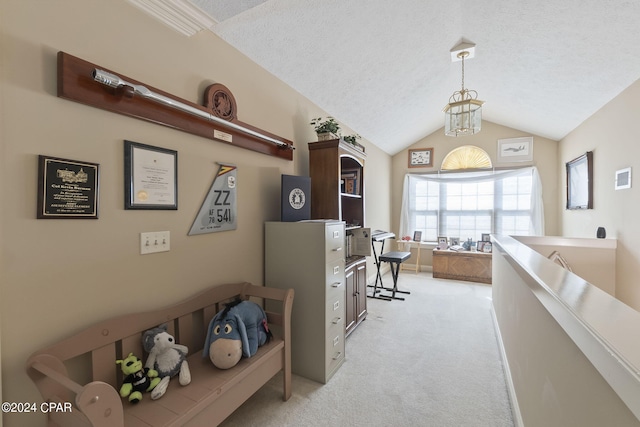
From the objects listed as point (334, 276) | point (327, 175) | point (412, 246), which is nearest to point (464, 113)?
point (327, 175)

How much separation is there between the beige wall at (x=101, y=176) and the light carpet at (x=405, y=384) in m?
0.94

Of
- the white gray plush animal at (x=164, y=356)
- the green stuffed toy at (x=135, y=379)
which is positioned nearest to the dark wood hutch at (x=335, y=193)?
the white gray plush animal at (x=164, y=356)

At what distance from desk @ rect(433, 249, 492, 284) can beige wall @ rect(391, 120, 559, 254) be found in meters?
0.60

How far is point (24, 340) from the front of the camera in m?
1.04

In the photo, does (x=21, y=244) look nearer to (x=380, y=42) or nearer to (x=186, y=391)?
(x=186, y=391)

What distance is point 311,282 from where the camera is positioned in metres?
2.02

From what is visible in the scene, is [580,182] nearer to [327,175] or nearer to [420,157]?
[420,157]

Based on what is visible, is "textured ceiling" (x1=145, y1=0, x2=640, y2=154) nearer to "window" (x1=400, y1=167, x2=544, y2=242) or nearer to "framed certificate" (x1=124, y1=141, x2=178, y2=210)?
"framed certificate" (x1=124, y1=141, x2=178, y2=210)

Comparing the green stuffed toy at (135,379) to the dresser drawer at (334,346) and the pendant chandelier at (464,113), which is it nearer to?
the dresser drawer at (334,346)

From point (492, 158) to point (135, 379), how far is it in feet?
19.3

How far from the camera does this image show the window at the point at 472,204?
4898 mm

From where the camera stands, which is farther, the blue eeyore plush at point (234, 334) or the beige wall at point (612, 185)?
the beige wall at point (612, 185)

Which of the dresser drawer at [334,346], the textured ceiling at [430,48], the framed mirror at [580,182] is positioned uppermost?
the textured ceiling at [430,48]

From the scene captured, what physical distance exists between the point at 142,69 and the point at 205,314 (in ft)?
4.71
